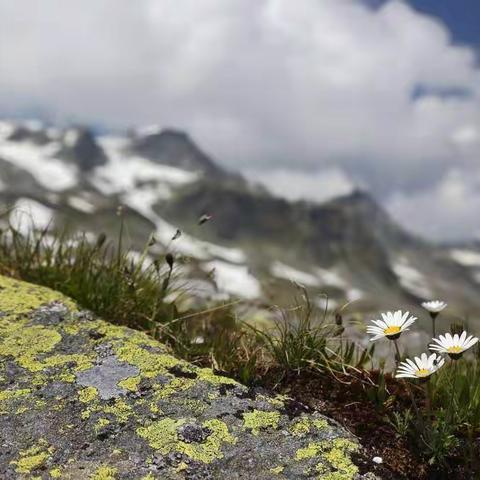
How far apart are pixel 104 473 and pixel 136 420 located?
604 mm

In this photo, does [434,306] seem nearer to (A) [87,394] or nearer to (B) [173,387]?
(B) [173,387]

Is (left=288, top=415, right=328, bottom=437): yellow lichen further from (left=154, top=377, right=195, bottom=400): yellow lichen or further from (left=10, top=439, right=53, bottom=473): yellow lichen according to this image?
(left=10, top=439, right=53, bottom=473): yellow lichen

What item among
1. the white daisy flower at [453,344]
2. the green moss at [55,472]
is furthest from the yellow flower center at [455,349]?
the green moss at [55,472]

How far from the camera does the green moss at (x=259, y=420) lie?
505 centimetres

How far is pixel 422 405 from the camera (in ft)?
18.4

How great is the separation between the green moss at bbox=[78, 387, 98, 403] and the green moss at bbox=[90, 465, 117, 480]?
782 mm

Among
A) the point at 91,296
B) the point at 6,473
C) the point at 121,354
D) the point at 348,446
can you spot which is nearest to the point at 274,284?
the point at 91,296

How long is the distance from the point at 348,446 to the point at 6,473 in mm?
2302

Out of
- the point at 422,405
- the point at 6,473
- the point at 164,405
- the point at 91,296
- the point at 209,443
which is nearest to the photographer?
the point at 6,473

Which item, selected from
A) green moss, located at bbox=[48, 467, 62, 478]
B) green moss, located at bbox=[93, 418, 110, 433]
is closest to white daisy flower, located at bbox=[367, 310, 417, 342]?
green moss, located at bbox=[93, 418, 110, 433]

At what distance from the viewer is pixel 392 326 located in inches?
204

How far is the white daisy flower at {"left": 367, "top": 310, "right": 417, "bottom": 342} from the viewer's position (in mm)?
4971

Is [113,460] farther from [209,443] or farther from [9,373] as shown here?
[9,373]

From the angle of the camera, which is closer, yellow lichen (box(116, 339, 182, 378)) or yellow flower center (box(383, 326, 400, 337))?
yellow flower center (box(383, 326, 400, 337))
